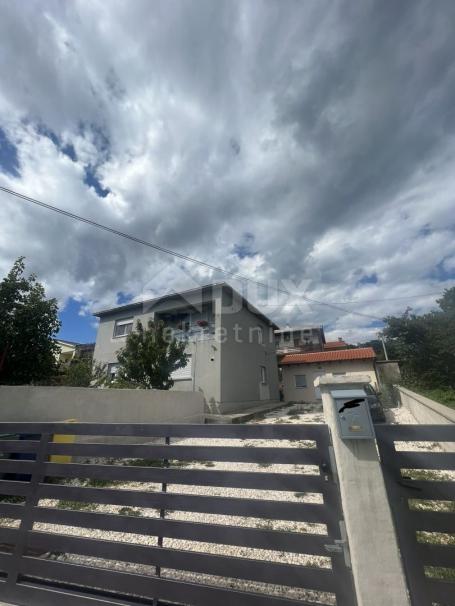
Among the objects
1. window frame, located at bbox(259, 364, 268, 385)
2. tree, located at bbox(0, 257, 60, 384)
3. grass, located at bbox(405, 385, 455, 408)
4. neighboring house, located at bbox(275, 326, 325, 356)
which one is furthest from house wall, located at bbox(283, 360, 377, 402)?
tree, located at bbox(0, 257, 60, 384)

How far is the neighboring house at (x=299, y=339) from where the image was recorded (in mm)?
34719

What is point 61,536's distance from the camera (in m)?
2.17

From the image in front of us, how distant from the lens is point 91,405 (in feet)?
23.6

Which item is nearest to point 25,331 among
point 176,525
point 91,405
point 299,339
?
point 91,405

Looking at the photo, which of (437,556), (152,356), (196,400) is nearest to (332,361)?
(196,400)

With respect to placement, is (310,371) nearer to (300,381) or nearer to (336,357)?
(300,381)

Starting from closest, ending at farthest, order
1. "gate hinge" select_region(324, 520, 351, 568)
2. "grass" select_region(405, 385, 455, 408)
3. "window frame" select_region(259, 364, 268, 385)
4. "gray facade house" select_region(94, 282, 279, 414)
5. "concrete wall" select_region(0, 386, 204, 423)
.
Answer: "gate hinge" select_region(324, 520, 351, 568), "concrete wall" select_region(0, 386, 204, 423), "grass" select_region(405, 385, 455, 408), "gray facade house" select_region(94, 282, 279, 414), "window frame" select_region(259, 364, 268, 385)

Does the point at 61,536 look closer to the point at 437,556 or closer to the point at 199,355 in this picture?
the point at 437,556

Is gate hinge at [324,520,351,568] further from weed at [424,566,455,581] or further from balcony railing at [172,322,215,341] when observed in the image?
balcony railing at [172,322,215,341]

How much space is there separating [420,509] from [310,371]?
20.3 meters

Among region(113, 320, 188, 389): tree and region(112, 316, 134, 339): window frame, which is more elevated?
region(112, 316, 134, 339): window frame

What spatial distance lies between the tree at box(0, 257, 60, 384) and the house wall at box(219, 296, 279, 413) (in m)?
7.28

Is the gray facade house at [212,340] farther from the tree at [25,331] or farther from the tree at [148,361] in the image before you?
the tree at [25,331]

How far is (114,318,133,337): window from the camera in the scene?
16938mm
